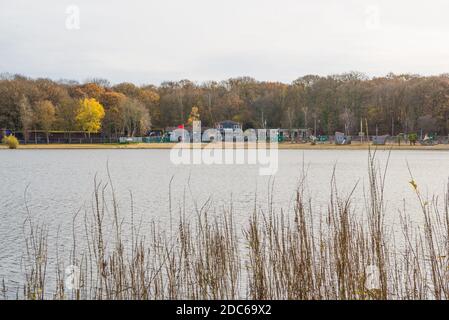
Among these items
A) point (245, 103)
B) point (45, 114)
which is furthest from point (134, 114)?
point (245, 103)

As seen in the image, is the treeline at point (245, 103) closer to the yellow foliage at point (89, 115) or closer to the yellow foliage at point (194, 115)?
the yellow foliage at point (194, 115)

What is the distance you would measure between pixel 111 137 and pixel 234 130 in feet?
70.8

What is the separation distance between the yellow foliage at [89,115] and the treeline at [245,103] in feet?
4.87

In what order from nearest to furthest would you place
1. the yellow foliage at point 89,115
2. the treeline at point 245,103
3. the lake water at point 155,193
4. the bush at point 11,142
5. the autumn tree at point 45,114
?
the lake water at point 155,193
the bush at point 11,142
the treeline at point 245,103
the autumn tree at point 45,114
the yellow foliage at point 89,115

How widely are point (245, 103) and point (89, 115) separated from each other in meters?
29.6

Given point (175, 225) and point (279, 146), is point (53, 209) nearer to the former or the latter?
point (175, 225)

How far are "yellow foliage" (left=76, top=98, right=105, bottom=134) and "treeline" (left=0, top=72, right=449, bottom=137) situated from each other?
58.4 inches

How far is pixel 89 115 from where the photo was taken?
93.8 metres

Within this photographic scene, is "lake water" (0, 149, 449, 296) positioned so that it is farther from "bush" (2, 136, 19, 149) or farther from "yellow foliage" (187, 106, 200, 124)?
"yellow foliage" (187, 106, 200, 124)

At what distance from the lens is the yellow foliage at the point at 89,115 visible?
305 feet

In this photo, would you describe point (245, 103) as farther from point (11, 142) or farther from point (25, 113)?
point (11, 142)

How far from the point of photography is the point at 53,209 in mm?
22156

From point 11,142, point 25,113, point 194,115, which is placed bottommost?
point 11,142

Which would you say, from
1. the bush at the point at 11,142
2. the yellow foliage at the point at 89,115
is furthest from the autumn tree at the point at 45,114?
the bush at the point at 11,142
